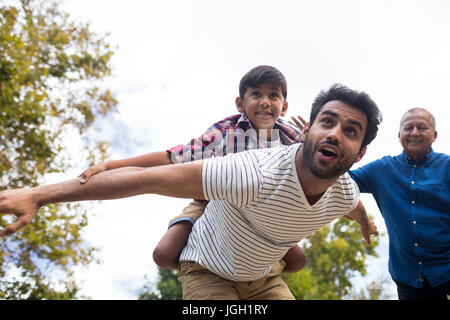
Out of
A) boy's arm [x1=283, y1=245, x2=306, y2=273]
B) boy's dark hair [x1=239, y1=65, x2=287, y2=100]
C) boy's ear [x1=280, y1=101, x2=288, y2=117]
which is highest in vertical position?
boy's dark hair [x1=239, y1=65, x2=287, y2=100]

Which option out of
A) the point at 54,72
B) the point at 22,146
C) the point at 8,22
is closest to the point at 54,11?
the point at 54,72

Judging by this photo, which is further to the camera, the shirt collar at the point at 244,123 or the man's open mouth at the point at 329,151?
the shirt collar at the point at 244,123

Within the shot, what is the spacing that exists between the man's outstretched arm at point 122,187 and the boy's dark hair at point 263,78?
1.31 m

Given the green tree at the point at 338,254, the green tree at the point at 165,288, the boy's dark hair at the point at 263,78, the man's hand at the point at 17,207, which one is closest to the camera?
the man's hand at the point at 17,207

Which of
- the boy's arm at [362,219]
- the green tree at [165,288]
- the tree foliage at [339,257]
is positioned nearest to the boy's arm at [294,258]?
the boy's arm at [362,219]

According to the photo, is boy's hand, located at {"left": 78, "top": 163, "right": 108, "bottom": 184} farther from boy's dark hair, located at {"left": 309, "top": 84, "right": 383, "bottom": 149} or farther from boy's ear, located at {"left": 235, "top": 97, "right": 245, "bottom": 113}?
boy's ear, located at {"left": 235, "top": 97, "right": 245, "bottom": 113}

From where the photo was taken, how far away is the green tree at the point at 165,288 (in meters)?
13.7

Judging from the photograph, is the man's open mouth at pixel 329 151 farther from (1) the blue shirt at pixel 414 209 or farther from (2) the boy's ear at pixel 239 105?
(1) the blue shirt at pixel 414 209

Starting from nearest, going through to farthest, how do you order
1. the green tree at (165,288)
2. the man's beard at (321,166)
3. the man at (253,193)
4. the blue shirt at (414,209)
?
the man at (253,193) < the man's beard at (321,166) < the blue shirt at (414,209) < the green tree at (165,288)

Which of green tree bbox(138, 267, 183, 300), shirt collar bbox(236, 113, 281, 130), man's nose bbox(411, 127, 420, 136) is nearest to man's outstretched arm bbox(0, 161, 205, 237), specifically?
shirt collar bbox(236, 113, 281, 130)

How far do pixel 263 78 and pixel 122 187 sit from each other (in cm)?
155

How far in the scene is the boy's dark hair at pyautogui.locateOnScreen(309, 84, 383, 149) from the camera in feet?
7.70

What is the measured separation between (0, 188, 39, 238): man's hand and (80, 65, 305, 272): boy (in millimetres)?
666
